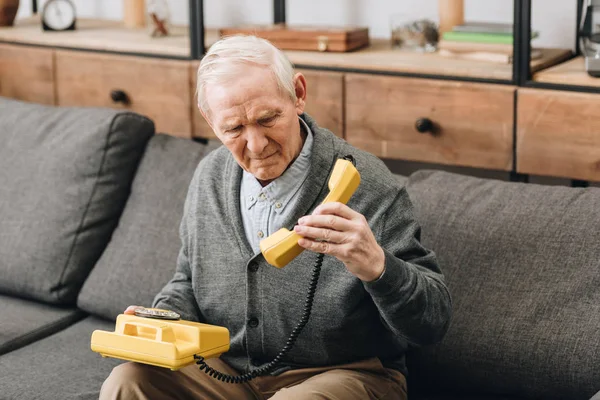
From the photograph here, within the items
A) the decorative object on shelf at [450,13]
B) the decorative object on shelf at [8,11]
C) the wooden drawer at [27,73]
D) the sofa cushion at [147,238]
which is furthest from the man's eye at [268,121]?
the decorative object on shelf at [8,11]

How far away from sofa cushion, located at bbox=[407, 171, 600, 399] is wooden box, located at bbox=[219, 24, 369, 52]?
781mm

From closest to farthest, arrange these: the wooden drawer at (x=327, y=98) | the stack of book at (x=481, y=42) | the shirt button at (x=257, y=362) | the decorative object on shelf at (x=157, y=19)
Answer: the shirt button at (x=257, y=362) < the stack of book at (x=481, y=42) < the wooden drawer at (x=327, y=98) < the decorative object on shelf at (x=157, y=19)

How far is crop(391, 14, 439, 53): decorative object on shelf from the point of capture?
9.03 feet

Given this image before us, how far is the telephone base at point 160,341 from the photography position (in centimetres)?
168

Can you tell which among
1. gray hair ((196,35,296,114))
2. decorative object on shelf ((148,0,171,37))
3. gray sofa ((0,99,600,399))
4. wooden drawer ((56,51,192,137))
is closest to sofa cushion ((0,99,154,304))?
gray sofa ((0,99,600,399))

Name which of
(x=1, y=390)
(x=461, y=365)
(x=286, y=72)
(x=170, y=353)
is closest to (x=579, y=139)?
(x=461, y=365)

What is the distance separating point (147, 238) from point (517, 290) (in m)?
0.88

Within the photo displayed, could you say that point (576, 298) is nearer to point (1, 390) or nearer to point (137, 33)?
point (1, 390)

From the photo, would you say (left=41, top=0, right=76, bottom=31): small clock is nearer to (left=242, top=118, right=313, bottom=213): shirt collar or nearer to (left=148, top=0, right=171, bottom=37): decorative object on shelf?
(left=148, top=0, right=171, bottom=37): decorative object on shelf

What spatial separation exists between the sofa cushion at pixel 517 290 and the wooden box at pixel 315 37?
2.56 ft

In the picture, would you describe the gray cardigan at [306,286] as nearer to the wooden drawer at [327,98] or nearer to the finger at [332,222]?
the finger at [332,222]

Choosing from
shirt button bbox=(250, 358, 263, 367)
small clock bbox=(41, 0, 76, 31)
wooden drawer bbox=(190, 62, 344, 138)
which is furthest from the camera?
small clock bbox=(41, 0, 76, 31)

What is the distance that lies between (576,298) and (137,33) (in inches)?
73.6

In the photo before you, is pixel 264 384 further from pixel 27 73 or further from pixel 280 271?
pixel 27 73
